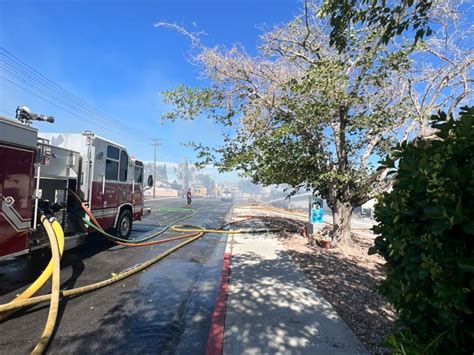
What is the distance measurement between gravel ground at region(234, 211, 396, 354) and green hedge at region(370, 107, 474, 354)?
112 cm

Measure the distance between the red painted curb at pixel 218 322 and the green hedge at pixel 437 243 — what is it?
2285mm

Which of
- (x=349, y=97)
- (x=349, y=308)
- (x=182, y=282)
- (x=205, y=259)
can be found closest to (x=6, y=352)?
(x=182, y=282)

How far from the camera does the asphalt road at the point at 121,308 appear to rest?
162 inches

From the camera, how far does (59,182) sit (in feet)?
23.8

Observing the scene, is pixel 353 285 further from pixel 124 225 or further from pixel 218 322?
pixel 124 225

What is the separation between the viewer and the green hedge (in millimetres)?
1882

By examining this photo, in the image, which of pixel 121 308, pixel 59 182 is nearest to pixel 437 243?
pixel 121 308

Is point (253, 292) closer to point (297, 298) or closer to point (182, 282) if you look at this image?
point (297, 298)

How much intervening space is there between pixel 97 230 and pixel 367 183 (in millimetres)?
7693

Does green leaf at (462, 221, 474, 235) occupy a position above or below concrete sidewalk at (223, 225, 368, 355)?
above

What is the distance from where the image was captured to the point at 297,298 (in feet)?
18.5

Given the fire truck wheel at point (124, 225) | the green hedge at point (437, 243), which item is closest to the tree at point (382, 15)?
the green hedge at point (437, 243)

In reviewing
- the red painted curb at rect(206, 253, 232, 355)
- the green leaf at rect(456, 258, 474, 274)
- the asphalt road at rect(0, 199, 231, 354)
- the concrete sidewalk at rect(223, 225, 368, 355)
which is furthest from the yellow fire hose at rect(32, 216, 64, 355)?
the green leaf at rect(456, 258, 474, 274)

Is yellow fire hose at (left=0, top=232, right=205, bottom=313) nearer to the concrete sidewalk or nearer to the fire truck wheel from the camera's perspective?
the concrete sidewalk
